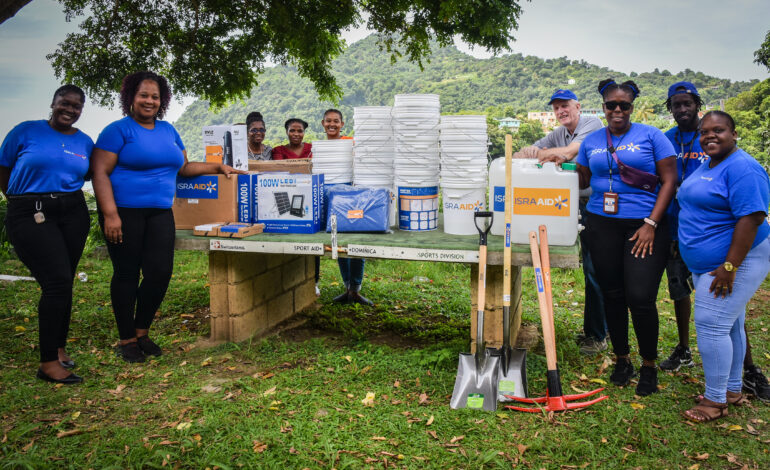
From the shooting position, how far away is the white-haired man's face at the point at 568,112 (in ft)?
14.3

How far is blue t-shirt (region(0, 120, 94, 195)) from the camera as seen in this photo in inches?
139

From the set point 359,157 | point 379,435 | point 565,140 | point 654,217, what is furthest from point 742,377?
point 359,157

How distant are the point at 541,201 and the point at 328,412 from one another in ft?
6.15

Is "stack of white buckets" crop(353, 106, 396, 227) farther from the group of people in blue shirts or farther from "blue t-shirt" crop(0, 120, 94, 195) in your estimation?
"blue t-shirt" crop(0, 120, 94, 195)

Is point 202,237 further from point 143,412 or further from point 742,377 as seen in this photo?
point 742,377

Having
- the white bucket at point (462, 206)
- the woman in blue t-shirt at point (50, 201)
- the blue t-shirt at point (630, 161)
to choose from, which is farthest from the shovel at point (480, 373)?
the woman in blue t-shirt at point (50, 201)

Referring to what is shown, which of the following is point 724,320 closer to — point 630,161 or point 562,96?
point 630,161

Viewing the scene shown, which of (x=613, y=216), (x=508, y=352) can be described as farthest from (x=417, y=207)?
(x=613, y=216)

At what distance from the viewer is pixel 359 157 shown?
14.5ft

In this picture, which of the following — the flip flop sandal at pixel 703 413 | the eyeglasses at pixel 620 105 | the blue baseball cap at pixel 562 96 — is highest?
the blue baseball cap at pixel 562 96

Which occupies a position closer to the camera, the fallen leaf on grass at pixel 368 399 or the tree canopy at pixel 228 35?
the fallen leaf on grass at pixel 368 399

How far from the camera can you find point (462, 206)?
13.1 feet

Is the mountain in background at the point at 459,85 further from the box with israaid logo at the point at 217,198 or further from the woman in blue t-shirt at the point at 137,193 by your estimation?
the woman in blue t-shirt at the point at 137,193

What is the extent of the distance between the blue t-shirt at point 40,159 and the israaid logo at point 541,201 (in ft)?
9.47
